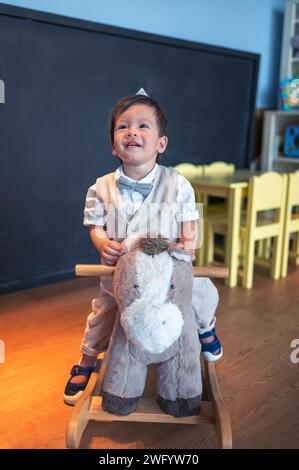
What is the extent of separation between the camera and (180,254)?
1.01 metres

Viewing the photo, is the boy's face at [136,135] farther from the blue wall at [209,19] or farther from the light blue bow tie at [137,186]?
the blue wall at [209,19]

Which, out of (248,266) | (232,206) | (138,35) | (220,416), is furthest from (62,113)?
(220,416)

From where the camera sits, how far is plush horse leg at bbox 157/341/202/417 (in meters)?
1.03

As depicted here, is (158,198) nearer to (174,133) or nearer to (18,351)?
(18,351)

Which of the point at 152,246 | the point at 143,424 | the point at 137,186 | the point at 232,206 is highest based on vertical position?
the point at 137,186

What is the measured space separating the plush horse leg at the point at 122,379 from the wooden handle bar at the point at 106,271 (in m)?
0.15

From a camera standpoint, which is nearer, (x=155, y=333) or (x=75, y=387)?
(x=155, y=333)

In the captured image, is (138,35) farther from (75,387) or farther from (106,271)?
(75,387)

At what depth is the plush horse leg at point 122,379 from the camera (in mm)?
1025

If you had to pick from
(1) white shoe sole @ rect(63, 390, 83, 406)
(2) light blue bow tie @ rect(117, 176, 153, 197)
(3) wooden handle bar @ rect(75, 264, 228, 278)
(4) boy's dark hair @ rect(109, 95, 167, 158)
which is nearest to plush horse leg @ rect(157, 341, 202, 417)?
(3) wooden handle bar @ rect(75, 264, 228, 278)

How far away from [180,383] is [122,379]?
13cm
